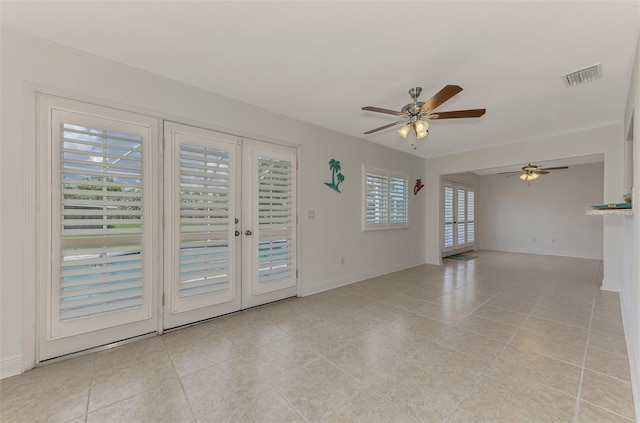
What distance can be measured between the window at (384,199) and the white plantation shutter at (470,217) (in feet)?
11.5

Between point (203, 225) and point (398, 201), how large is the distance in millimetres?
3900

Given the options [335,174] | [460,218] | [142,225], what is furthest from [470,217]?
[142,225]

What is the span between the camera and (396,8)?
1698 mm

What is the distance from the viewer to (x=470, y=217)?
7.90 m

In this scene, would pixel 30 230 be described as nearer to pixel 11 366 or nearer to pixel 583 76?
pixel 11 366

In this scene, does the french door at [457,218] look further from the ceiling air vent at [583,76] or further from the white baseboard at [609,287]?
the ceiling air vent at [583,76]

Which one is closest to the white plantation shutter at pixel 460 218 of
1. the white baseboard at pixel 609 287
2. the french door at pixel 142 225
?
the white baseboard at pixel 609 287

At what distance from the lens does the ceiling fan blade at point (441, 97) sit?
2.10 metres

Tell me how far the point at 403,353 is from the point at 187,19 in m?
3.15

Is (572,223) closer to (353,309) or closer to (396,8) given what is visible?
(353,309)

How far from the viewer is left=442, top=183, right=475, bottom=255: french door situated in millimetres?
6793

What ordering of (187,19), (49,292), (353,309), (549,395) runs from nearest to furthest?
(549,395) → (187,19) → (49,292) → (353,309)

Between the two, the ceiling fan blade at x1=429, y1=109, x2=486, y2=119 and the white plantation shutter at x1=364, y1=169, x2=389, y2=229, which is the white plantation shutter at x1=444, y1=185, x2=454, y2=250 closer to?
the white plantation shutter at x1=364, y1=169, x2=389, y2=229

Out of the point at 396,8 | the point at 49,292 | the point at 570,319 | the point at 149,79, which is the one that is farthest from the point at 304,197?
the point at 570,319
